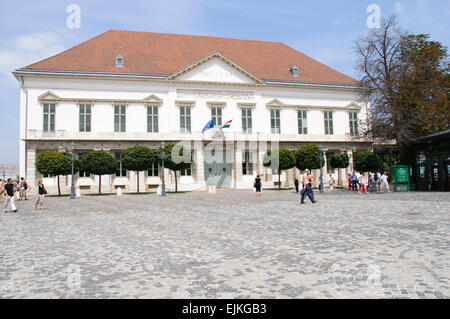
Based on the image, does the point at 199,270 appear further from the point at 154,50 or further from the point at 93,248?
the point at 154,50

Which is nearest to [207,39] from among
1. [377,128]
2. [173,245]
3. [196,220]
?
[377,128]

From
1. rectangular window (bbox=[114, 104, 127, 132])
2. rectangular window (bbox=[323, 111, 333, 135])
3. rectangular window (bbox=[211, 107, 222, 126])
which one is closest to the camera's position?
rectangular window (bbox=[114, 104, 127, 132])

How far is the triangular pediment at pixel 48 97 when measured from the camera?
37.3 meters

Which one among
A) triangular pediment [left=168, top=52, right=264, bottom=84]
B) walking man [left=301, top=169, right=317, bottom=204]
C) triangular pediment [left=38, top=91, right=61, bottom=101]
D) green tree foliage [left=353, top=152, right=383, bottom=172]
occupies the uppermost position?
triangular pediment [left=168, top=52, right=264, bottom=84]

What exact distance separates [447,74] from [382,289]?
120 feet

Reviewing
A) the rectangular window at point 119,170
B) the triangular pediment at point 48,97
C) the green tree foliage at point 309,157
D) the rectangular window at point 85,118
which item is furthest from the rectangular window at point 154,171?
the green tree foliage at point 309,157

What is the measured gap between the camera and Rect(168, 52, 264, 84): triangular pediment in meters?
40.6

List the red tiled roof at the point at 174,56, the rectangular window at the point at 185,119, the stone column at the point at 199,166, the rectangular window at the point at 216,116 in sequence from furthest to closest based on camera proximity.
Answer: the rectangular window at the point at 216,116, the rectangular window at the point at 185,119, the stone column at the point at 199,166, the red tiled roof at the point at 174,56

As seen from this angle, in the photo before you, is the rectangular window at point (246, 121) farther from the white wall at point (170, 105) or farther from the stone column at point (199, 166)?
the stone column at point (199, 166)

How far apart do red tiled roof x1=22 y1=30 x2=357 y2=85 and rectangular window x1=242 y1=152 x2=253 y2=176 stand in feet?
30.1

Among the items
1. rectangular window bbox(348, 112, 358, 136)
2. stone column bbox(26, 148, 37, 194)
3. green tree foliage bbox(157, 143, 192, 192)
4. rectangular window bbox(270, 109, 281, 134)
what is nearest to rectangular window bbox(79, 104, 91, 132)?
stone column bbox(26, 148, 37, 194)

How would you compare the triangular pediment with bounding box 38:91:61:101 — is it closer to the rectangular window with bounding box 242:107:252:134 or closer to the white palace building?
the white palace building

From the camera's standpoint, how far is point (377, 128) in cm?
3086

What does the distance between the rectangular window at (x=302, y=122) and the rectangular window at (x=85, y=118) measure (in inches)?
933
